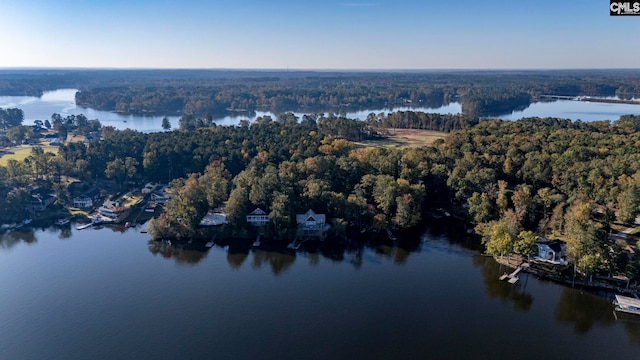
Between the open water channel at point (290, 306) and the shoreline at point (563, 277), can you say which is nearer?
the open water channel at point (290, 306)

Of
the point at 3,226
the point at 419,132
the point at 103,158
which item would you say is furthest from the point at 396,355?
the point at 419,132

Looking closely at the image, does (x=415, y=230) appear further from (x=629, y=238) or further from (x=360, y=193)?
(x=629, y=238)

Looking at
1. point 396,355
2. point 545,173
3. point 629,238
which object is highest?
point 545,173

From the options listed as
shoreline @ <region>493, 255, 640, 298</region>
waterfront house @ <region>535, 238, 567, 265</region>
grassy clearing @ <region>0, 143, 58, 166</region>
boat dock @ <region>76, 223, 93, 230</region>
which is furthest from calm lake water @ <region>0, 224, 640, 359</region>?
grassy clearing @ <region>0, 143, 58, 166</region>

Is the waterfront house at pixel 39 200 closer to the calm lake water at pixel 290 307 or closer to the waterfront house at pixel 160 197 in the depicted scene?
the calm lake water at pixel 290 307

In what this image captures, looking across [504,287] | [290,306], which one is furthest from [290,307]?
[504,287]

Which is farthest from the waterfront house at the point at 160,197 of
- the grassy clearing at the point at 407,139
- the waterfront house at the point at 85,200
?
the grassy clearing at the point at 407,139
